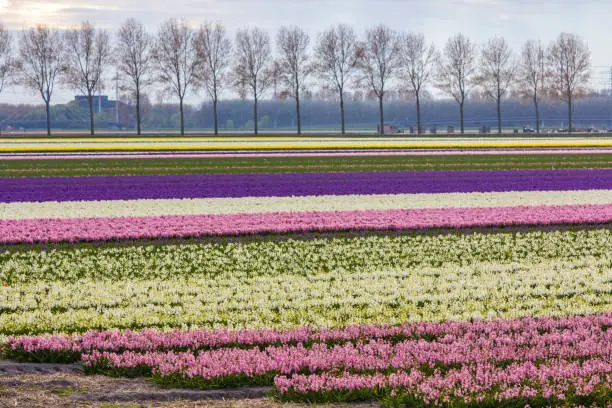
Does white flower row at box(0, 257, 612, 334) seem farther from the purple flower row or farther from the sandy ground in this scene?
the purple flower row

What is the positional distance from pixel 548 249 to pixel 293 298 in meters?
6.66

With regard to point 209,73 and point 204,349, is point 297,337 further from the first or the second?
point 209,73

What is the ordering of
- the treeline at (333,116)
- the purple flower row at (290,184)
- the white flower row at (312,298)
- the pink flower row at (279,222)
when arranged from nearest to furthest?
the white flower row at (312,298) → the pink flower row at (279,222) → the purple flower row at (290,184) → the treeline at (333,116)

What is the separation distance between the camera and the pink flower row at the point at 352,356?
8.96 m

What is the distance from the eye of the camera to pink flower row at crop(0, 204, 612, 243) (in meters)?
19.5

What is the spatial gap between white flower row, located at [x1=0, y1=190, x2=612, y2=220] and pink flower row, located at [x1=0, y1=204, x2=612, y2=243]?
1.44 meters

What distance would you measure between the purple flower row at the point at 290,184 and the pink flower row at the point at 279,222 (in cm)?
568

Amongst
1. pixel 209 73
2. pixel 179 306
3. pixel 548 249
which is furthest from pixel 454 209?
pixel 209 73

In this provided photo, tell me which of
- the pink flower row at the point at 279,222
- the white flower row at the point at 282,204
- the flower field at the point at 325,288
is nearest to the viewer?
the flower field at the point at 325,288

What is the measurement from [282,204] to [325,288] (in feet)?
39.7

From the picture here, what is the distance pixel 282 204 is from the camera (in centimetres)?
2555

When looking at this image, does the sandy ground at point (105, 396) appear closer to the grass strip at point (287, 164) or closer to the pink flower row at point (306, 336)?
the pink flower row at point (306, 336)

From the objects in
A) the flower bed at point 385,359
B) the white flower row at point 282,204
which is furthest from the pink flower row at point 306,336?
the white flower row at point 282,204

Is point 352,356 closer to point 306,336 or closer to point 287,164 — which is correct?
point 306,336
